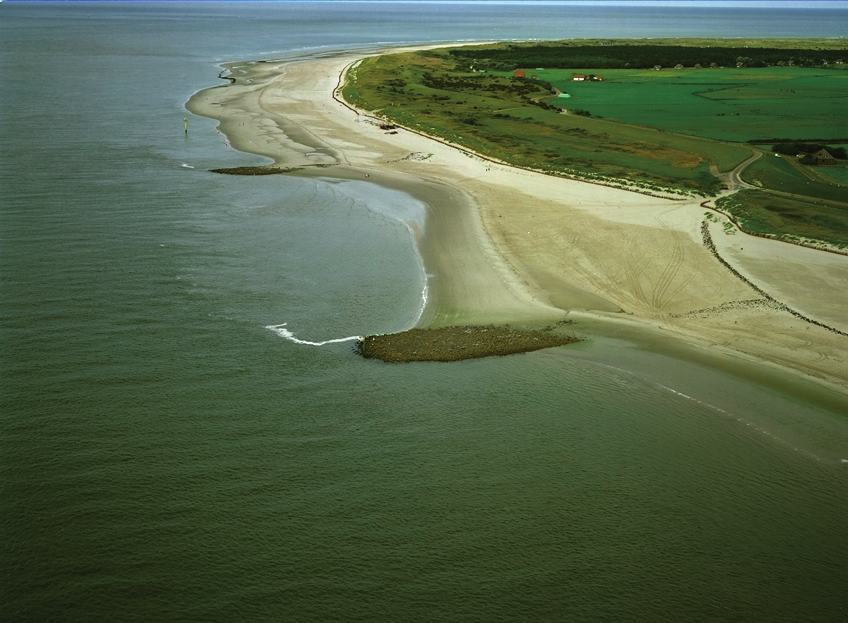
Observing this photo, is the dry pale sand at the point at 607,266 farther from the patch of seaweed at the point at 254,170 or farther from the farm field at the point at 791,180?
the farm field at the point at 791,180

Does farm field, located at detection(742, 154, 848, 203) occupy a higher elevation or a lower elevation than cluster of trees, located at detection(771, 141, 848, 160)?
lower

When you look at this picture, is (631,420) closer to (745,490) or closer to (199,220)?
(745,490)

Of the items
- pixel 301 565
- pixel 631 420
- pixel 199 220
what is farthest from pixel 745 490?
pixel 199 220

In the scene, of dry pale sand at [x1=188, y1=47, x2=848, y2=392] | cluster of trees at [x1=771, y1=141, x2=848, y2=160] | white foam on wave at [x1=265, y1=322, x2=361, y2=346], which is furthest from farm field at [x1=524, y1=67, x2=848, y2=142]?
white foam on wave at [x1=265, y1=322, x2=361, y2=346]

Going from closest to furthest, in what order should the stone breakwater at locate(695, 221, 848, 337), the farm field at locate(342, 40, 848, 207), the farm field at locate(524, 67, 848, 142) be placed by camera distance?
the stone breakwater at locate(695, 221, 848, 337), the farm field at locate(342, 40, 848, 207), the farm field at locate(524, 67, 848, 142)

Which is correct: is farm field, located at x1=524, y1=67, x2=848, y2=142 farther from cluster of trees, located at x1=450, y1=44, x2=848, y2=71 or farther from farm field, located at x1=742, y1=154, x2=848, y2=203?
farm field, located at x1=742, y1=154, x2=848, y2=203

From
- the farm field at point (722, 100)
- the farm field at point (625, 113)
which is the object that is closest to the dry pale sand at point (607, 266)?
the farm field at point (625, 113)
